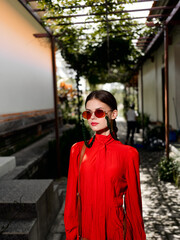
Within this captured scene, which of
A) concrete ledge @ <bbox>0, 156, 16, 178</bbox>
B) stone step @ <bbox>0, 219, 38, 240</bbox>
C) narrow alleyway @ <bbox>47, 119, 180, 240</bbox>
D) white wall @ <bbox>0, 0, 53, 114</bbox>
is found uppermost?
white wall @ <bbox>0, 0, 53, 114</bbox>

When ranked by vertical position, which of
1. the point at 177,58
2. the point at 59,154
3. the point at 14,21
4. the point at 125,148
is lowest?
the point at 59,154

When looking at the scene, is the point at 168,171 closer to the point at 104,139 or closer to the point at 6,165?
the point at 6,165

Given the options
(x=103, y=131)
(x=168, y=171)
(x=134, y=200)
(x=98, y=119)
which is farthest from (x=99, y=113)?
(x=168, y=171)

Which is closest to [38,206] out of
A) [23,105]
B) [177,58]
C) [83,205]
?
[83,205]

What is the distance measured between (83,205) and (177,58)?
7726mm

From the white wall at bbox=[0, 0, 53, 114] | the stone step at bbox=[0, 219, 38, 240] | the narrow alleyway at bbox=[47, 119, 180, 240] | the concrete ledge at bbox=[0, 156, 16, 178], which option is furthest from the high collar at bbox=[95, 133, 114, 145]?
the white wall at bbox=[0, 0, 53, 114]

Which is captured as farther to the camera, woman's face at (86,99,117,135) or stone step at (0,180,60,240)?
stone step at (0,180,60,240)

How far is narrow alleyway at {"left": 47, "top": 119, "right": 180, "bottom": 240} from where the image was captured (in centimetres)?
331

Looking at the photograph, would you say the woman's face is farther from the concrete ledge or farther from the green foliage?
the green foliage

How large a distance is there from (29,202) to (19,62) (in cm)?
470

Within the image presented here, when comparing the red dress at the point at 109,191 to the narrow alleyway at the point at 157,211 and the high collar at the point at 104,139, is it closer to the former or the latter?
the high collar at the point at 104,139

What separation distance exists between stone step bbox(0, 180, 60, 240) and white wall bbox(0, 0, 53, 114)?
2596 millimetres

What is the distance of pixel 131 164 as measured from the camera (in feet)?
5.51

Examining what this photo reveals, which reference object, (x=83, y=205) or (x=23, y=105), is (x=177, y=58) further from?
(x=83, y=205)
